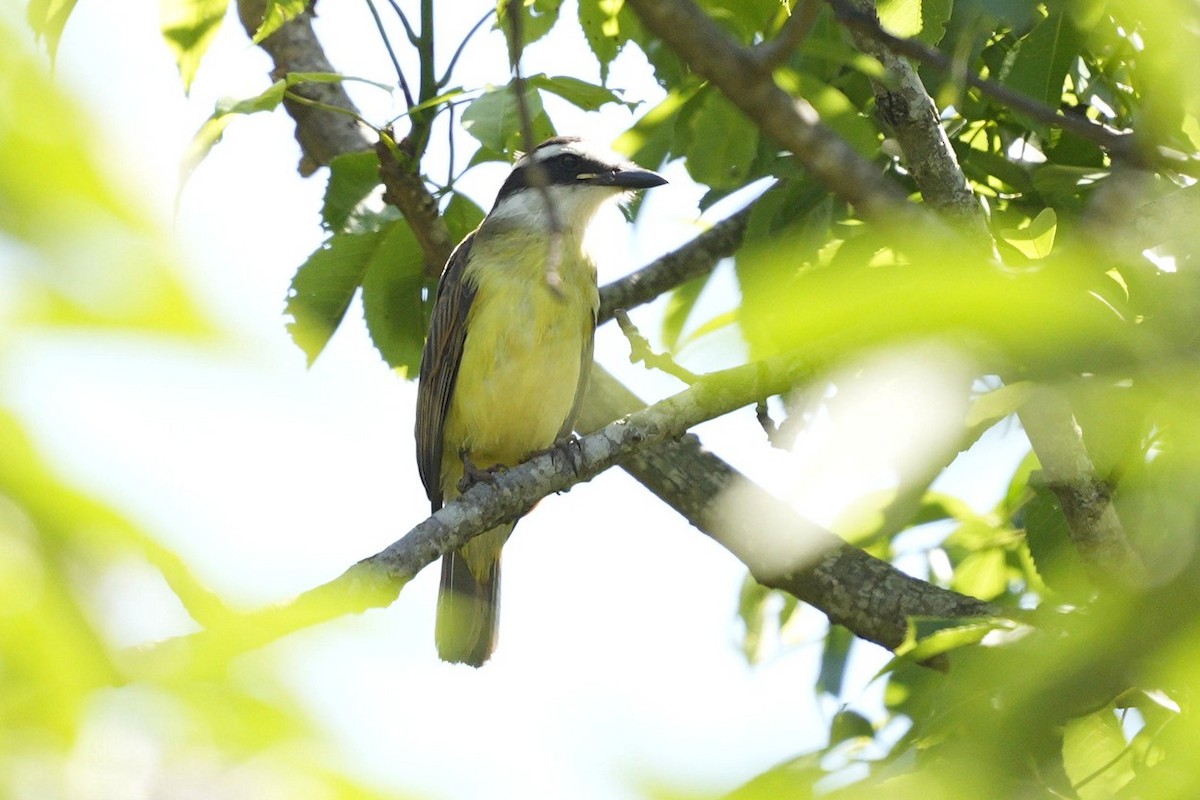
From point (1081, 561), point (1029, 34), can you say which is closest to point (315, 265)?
point (1029, 34)

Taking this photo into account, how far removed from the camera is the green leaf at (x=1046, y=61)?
377cm

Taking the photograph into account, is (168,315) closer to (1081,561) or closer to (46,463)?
(46,463)

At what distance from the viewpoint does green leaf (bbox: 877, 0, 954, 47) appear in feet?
10.5

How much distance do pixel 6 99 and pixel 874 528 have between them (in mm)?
4216

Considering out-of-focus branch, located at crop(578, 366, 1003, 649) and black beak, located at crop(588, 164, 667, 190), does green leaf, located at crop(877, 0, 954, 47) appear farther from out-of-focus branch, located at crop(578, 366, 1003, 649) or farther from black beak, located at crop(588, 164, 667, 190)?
black beak, located at crop(588, 164, 667, 190)

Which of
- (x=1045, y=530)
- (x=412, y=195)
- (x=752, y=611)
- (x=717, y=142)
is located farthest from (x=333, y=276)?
(x=1045, y=530)

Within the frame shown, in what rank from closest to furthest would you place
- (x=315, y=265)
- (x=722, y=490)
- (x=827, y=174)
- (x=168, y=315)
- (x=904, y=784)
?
(x=168, y=315) → (x=904, y=784) → (x=827, y=174) → (x=315, y=265) → (x=722, y=490)

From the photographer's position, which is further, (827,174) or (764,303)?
(827,174)

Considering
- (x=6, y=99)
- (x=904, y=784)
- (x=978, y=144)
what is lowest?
(x=904, y=784)

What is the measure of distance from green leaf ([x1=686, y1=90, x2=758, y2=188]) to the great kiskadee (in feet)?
6.76

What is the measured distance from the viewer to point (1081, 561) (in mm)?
4059

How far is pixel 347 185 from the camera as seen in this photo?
4492mm

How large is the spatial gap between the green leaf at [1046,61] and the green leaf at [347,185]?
6.99ft

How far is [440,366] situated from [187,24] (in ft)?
10.3
